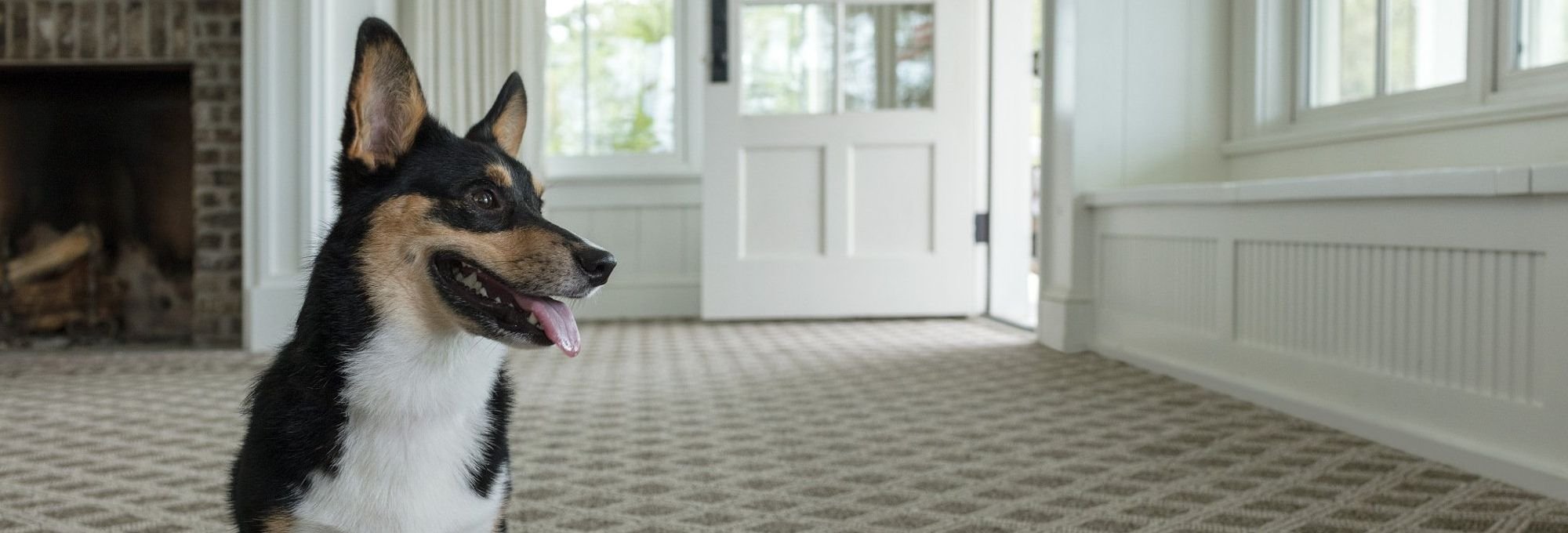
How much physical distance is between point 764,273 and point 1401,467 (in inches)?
126

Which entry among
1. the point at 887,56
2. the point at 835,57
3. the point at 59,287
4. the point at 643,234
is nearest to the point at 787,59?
the point at 835,57

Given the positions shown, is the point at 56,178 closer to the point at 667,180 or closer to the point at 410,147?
the point at 667,180

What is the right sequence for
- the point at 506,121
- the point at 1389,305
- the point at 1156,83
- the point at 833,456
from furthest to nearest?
the point at 1156,83 < the point at 1389,305 < the point at 833,456 < the point at 506,121

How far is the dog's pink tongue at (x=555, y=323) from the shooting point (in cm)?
124

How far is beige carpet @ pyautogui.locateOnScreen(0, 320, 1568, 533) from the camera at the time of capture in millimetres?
1838

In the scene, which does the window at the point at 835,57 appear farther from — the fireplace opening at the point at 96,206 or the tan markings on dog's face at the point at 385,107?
the tan markings on dog's face at the point at 385,107

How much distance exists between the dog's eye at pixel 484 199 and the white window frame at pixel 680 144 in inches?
166

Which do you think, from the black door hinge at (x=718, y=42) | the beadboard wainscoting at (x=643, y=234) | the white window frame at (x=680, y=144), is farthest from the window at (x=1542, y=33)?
the beadboard wainscoting at (x=643, y=234)

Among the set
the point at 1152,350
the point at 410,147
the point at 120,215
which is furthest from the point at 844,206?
the point at 410,147

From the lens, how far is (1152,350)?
11.7 feet

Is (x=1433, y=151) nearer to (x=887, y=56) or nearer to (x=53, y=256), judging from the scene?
(x=887, y=56)

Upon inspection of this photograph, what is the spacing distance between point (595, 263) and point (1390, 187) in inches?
69.5

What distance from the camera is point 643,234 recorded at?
5637 millimetres

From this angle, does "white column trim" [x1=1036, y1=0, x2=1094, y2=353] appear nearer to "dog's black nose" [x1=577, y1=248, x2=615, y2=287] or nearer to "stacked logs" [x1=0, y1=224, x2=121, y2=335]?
"dog's black nose" [x1=577, y1=248, x2=615, y2=287]
